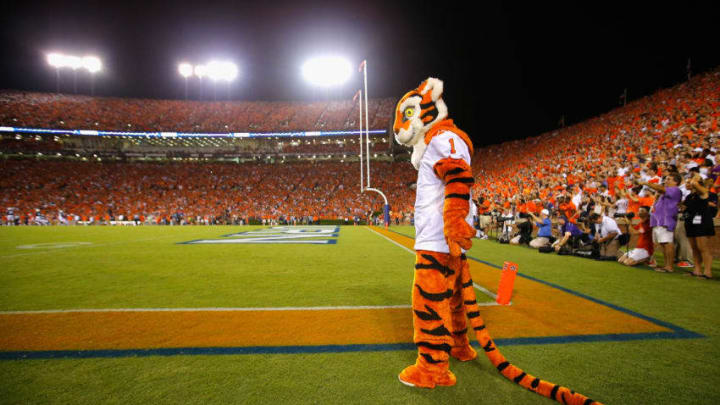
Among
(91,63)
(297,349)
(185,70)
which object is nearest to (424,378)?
(297,349)

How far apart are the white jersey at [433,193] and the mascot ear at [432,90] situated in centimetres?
35

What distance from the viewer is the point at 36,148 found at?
109ft

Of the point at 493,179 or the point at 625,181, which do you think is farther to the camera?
the point at 493,179

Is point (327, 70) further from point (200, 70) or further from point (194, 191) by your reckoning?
point (194, 191)

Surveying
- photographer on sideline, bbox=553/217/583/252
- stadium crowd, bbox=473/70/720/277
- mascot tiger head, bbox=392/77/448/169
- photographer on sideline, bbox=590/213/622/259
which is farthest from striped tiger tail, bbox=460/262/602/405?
photographer on sideline, bbox=553/217/583/252

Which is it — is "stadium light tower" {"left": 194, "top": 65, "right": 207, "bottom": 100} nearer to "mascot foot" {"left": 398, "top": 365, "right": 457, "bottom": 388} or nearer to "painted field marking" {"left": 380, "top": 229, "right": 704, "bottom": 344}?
"painted field marking" {"left": 380, "top": 229, "right": 704, "bottom": 344}

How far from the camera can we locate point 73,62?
3609 cm

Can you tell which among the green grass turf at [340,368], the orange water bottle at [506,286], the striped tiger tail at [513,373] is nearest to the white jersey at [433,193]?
the striped tiger tail at [513,373]

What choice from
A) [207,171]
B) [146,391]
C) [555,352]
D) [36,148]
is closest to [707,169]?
[555,352]

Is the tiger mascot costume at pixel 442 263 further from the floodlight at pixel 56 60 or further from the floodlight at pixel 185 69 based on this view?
the floodlight at pixel 56 60

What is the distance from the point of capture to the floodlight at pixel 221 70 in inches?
1555

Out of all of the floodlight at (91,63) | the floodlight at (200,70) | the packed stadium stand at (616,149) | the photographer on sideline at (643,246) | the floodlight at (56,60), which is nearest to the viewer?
the photographer on sideline at (643,246)

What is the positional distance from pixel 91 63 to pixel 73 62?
185 centimetres

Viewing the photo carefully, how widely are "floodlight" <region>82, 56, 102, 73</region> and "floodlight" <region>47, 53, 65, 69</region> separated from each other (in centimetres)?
193
